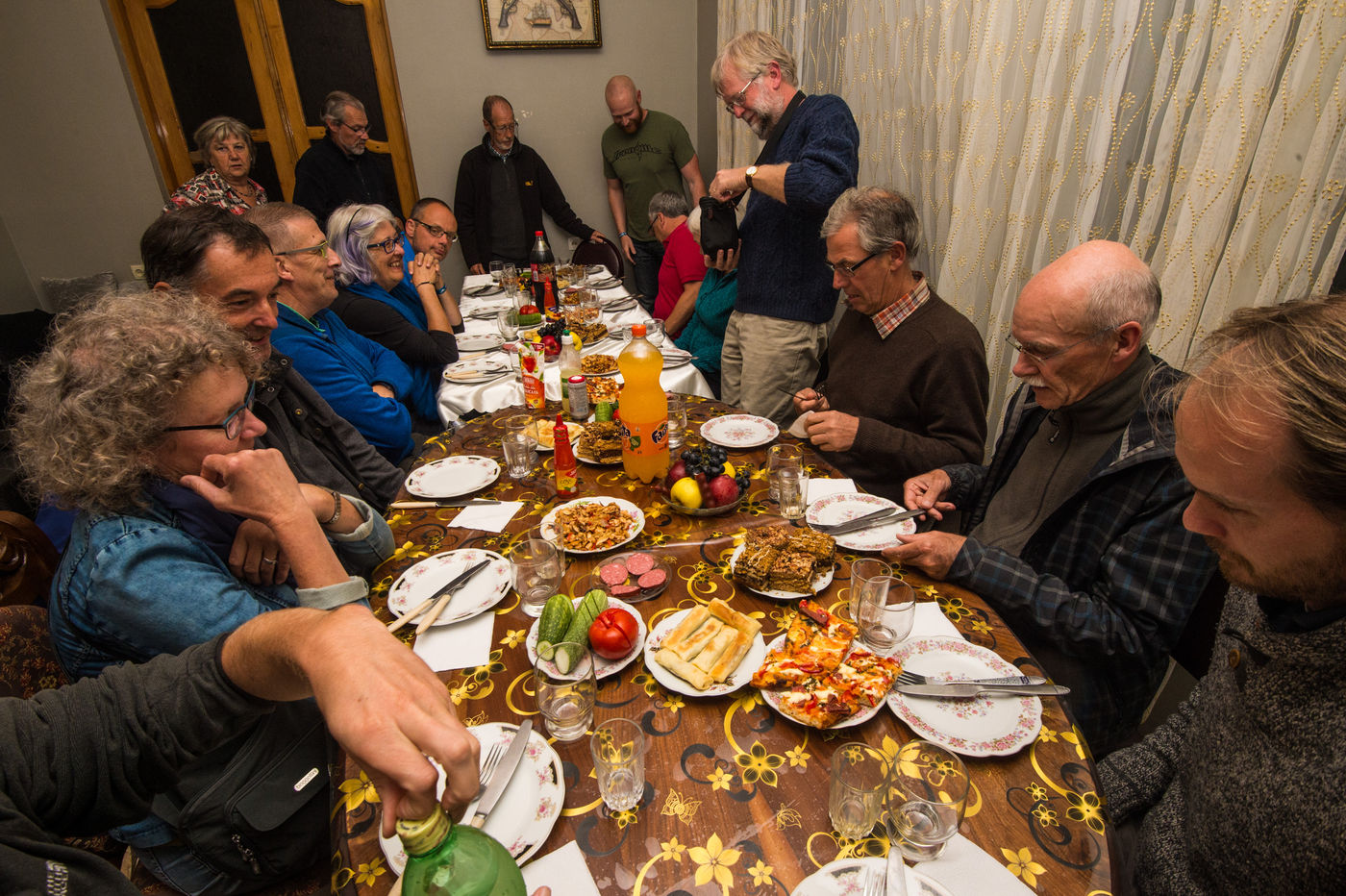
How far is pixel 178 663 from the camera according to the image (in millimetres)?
935

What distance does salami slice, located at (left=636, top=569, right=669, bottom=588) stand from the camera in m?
1.33

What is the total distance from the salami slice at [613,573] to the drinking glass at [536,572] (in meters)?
0.10

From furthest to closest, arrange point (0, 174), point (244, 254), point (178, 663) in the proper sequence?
point (0, 174), point (244, 254), point (178, 663)

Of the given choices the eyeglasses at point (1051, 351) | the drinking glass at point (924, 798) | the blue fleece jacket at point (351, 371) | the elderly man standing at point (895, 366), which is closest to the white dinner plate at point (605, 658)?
the drinking glass at point (924, 798)

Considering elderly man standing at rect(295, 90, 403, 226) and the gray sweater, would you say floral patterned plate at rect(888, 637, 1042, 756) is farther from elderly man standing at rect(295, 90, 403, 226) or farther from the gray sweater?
elderly man standing at rect(295, 90, 403, 226)

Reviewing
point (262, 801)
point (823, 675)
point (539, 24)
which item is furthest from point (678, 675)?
point (539, 24)

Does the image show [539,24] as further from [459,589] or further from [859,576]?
[859,576]

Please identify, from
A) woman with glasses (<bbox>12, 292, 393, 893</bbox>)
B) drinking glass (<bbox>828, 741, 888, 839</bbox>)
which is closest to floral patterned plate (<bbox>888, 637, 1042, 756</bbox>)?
Result: drinking glass (<bbox>828, 741, 888, 839</bbox>)

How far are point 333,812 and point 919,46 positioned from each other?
344 cm

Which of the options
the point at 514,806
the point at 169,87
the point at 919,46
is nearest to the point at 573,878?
the point at 514,806

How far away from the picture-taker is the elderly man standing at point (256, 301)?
1716 mm

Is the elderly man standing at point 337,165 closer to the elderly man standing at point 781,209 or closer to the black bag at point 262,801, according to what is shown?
the elderly man standing at point 781,209

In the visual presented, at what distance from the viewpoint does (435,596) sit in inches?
53.1

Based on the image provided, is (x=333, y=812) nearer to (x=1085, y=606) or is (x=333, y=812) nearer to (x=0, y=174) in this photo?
(x=1085, y=606)
